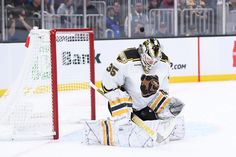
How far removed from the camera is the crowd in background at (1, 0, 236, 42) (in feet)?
30.6

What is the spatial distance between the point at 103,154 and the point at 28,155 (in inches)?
21.8

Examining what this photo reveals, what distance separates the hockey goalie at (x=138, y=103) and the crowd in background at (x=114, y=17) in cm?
407

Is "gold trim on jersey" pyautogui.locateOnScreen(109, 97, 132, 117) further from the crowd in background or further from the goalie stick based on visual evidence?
the crowd in background

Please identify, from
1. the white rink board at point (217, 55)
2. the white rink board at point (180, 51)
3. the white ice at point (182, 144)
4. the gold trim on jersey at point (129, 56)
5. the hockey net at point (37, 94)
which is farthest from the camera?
the white rink board at point (217, 55)

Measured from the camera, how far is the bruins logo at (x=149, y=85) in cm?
509

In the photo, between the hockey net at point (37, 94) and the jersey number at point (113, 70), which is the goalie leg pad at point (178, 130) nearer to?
the jersey number at point (113, 70)

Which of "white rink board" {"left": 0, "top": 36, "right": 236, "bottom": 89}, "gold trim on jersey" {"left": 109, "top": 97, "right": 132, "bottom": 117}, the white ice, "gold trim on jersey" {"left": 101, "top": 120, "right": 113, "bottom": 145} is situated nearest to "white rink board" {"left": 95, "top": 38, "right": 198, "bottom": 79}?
"white rink board" {"left": 0, "top": 36, "right": 236, "bottom": 89}

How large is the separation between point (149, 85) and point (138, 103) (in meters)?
0.18

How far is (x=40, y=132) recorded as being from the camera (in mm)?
5512

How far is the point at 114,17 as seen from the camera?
10.1 m

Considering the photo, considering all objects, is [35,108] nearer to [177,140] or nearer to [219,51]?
[177,140]

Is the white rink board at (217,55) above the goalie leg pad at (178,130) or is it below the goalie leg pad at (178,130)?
above

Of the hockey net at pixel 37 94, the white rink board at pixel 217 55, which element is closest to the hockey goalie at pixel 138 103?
the hockey net at pixel 37 94

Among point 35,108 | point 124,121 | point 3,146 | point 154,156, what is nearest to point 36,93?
point 35,108
